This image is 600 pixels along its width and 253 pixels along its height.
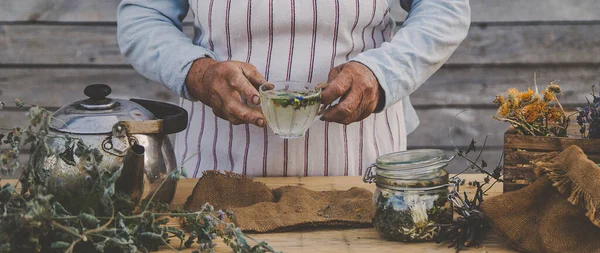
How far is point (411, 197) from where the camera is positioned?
144cm

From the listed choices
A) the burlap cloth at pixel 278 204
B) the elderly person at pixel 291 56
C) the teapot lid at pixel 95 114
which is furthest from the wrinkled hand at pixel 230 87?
the teapot lid at pixel 95 114

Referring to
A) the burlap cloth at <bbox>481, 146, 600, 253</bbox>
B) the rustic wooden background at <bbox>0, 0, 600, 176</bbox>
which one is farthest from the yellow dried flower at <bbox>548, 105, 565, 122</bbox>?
the rustic wooden background at <bbox>0, 0, 600, 176</bbox>

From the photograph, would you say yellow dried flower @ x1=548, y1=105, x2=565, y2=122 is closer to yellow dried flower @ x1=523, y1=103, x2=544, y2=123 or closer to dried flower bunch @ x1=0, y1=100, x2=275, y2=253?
yellow dried flower @ x1=523, y1=103, x2=544, y2=123

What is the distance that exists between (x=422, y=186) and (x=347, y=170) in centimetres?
75

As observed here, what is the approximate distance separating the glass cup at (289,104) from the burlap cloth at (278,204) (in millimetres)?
134

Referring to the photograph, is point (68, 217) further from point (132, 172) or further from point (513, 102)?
point (513, 102)

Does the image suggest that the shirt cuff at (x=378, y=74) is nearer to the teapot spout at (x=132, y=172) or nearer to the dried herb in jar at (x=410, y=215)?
the dried herb in jar at (x=410, y=215)

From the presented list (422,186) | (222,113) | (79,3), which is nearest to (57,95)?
(79,3)

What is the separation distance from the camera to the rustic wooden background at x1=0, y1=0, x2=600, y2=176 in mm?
3260

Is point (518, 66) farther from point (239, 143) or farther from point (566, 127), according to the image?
point (566, 127)

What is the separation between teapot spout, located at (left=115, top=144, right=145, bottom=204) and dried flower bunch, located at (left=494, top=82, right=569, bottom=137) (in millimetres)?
645

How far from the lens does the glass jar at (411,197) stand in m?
1.43

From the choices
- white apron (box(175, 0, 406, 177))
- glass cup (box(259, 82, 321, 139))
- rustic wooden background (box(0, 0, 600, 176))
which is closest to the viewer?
glass cup (box(259, 82, 321, 139))

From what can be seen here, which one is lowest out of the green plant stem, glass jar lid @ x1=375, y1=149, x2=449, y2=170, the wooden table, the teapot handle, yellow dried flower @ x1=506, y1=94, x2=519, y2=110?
the wooden table
